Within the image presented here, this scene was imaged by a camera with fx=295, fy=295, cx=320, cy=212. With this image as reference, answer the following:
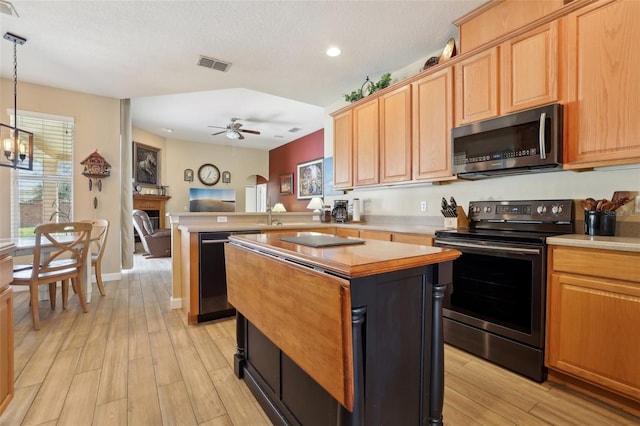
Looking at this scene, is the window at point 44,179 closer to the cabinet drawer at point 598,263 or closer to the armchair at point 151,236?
the armchair at point 151,236

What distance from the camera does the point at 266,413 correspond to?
1.57 meters

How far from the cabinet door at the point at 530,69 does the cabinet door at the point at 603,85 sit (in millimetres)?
89

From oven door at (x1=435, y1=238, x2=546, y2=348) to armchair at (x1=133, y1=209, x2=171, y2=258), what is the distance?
5925 millimetres

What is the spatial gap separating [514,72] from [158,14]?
9.34ft

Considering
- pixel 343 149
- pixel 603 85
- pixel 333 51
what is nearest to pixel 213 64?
pixel 333 51

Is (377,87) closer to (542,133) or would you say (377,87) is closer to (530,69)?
(530,69)

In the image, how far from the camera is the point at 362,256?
111cm

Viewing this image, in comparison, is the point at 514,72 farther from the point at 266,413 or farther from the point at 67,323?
the point at 67,323

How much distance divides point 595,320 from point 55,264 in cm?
456

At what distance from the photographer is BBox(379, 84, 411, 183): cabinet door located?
300cm

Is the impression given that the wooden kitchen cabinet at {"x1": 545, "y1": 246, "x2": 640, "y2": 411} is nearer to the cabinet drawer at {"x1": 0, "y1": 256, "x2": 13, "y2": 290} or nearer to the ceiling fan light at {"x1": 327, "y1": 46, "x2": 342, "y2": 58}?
the ceiling fan light at {"x1": 327, "y1": 46, "x2": 342, "y2": 58}

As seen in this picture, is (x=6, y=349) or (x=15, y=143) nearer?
(x=6, y=349)

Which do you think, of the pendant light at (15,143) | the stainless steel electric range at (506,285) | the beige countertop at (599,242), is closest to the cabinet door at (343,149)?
the stainless steel electric range at (506,285)

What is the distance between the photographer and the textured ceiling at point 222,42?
2.39 m
